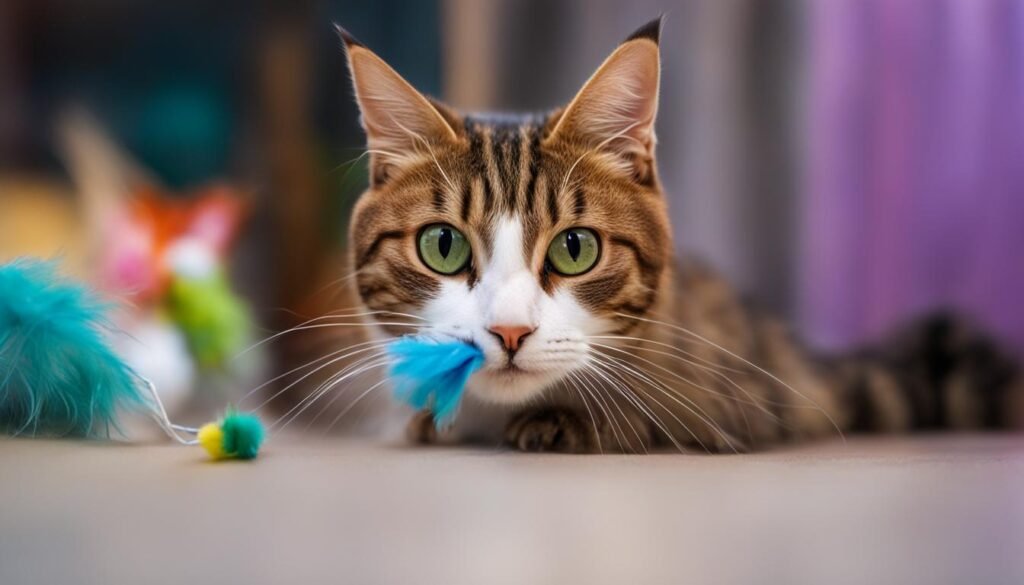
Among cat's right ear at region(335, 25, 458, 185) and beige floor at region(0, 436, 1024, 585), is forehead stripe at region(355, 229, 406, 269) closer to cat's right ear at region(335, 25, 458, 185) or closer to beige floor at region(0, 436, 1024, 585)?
cat's right ear at region(335, 25, 458, 185)

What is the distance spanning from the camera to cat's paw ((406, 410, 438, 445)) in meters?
1.19

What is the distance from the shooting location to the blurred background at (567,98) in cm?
174

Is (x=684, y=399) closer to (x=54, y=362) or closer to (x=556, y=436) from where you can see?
(x=556, y=436)

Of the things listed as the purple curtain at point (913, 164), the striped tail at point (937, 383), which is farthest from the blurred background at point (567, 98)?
the striped tail at point (937, 383)

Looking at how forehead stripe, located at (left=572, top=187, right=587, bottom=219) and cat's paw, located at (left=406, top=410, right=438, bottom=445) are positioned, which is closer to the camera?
forehead stripe, located at (left=572, top=187, right=587, bottom=219)

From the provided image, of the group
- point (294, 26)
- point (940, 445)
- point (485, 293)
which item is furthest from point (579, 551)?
point (294, 26)

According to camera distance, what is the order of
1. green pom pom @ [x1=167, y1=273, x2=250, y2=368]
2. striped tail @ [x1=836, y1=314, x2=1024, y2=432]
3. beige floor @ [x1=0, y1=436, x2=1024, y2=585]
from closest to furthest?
1. beige floor @ [x1=0, y1=436, x2=1024, y2=585]
2. striped tail @ [x1=836, y1=314, x2=1024, y2=432]
3. green pom pom @ [x1=167, y1=273, x2=250, y2=368]

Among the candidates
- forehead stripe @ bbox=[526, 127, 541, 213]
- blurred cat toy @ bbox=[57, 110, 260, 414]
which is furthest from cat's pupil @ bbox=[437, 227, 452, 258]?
blurred cat toy @ bbox=[57, 110, 260, 414]

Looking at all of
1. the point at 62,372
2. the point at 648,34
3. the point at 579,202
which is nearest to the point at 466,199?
the point at 579,202

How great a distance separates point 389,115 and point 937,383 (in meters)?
1.13

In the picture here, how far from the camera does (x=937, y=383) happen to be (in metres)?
1.59

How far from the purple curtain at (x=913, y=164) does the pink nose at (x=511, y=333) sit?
3.57 feet

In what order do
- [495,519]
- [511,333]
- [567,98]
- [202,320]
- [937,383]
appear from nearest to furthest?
[495,519] < [511,333] < [937,383] < [202,320] < [567,98]

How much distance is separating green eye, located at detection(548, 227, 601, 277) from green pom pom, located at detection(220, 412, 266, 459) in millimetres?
417
